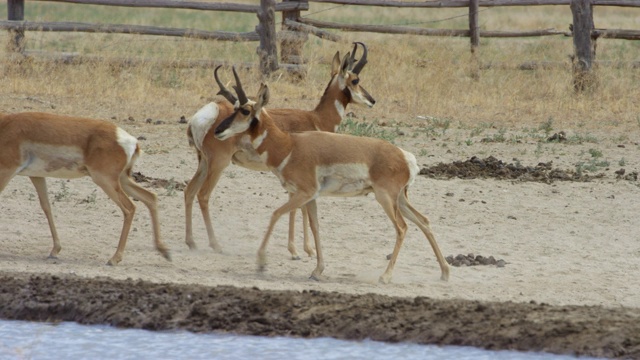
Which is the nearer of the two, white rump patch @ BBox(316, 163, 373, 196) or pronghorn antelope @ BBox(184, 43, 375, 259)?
white rump patch @ BBox(316, 163, 373, 196)

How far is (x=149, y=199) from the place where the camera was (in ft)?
31.4

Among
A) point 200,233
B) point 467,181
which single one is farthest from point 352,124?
point 200,233

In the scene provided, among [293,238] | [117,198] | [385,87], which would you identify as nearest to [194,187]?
[293,238]

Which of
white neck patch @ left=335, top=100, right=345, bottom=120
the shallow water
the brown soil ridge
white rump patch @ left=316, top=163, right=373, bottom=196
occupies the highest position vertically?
white neck patch @ left=335, top=100, right=345, bottom=120

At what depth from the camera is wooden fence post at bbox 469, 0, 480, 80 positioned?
19188 millimetres

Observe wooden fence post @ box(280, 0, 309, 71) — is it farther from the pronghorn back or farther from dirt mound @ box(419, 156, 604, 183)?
the pronghorn back

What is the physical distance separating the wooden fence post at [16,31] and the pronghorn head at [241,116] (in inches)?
370

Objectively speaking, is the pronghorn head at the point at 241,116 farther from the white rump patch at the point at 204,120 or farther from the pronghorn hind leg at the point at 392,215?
the pronghorn hind leg at the point at 392,215

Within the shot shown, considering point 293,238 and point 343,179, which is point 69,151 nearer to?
point 293,238

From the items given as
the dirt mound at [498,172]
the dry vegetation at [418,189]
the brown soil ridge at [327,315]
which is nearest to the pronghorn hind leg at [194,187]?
the dry vegetation at [418,189]

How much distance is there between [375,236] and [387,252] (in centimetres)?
49

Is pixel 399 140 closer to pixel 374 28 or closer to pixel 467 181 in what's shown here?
pixel 467 181

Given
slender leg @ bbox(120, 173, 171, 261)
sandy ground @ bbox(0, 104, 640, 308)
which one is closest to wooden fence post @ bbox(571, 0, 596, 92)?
sandy ground @ bbox(0, 104, 640, 308)

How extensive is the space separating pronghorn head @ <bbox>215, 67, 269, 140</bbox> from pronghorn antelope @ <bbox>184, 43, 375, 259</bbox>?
93 millimetres
